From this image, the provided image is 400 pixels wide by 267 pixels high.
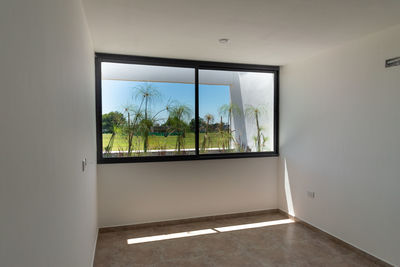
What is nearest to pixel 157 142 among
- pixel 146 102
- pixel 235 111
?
pixel 146 102

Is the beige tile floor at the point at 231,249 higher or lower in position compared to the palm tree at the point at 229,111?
lower

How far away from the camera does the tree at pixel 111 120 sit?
3.80 meters

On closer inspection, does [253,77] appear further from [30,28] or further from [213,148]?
[30,28]

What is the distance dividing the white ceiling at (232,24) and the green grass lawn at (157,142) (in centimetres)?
124

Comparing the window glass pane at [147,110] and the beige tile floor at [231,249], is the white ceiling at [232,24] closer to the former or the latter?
the window glass pane at [147,110]

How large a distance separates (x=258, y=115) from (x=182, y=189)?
183 centimetres

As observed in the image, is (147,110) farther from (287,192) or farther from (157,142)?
(287,192)

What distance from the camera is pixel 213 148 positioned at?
4332mm

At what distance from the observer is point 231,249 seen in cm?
329

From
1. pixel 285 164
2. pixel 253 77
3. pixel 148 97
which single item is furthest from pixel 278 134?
pixel 148 97

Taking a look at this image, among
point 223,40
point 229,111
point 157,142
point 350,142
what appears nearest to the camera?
point 223,40

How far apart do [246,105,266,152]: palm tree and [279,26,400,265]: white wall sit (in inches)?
19.2

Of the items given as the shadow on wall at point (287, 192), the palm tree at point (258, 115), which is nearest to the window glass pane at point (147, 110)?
the palm tree at point (258, 115)

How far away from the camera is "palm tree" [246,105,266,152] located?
180 inches
